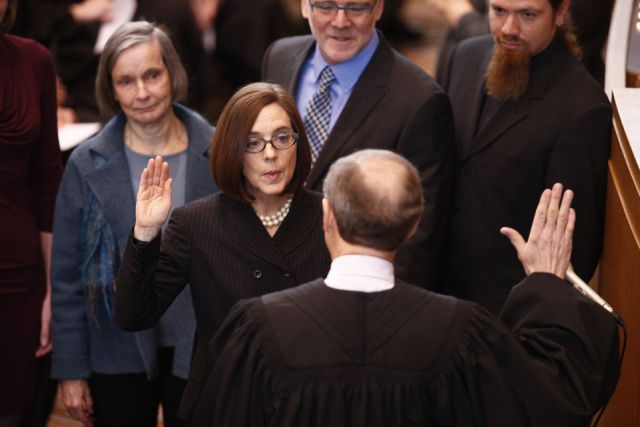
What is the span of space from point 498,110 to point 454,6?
1.90 meters

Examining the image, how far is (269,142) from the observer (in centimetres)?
316

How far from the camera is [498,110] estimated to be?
3854 mm

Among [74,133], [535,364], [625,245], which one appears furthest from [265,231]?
[74,133]

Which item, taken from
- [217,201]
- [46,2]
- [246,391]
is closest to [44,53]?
[217,201]

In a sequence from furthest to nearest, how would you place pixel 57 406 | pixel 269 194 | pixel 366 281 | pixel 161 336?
pixel 57 406 → pixel 161 336 → pixel 269 194 → pixel 366 281

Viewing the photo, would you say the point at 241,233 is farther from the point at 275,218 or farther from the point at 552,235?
the point at 552,235

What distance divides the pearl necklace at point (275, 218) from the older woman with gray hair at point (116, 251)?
52 centimetres

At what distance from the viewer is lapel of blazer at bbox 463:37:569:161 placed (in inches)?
149

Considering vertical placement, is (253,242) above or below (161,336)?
above

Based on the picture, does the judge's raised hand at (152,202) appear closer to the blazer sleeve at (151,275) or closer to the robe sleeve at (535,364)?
the blazer sleeve at (151,275)

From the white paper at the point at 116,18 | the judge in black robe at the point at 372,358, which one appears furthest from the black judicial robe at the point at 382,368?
the white paper at the point at 116,18

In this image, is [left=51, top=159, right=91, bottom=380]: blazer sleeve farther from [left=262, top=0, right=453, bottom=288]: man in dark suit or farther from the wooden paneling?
the wooden paneling

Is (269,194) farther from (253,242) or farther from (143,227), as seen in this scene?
(143,227)

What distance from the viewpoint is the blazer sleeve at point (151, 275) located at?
3.01 metres
